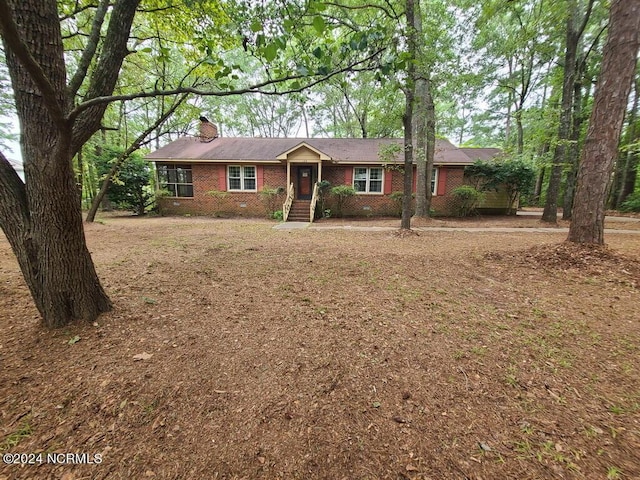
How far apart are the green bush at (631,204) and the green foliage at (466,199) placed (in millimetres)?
10003

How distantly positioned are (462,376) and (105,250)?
6964 mm

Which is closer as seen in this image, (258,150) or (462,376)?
(462,376)

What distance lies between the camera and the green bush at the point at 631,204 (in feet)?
49.5

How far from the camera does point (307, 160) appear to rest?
13.1 metres

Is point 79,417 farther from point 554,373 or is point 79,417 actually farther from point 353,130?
point 353,130

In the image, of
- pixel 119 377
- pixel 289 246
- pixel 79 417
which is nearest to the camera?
pixel 79 417

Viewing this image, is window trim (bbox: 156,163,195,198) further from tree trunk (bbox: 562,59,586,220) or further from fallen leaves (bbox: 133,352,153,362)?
tree trunk (bbox: 562,59,586,220)

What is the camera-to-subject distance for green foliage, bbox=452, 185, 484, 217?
12.9 meters

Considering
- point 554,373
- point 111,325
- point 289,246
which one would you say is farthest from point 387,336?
point 289,246

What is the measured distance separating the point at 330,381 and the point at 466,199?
539 inches

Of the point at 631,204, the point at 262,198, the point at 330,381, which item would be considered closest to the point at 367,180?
the point at 262,198

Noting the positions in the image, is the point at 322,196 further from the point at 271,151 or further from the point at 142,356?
the point at 142,356

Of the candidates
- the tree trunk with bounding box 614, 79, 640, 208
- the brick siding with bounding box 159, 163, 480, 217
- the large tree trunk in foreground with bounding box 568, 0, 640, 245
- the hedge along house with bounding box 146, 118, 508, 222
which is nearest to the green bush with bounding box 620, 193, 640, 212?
the tree trunk with bounding box 614, 79, 640, 208

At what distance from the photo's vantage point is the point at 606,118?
4.41 metres
